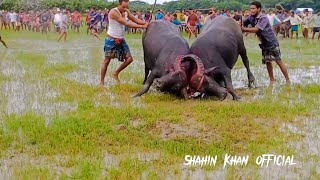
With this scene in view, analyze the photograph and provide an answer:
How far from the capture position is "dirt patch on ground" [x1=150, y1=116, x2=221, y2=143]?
5.63m

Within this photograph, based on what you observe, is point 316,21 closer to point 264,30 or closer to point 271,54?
point 271,54

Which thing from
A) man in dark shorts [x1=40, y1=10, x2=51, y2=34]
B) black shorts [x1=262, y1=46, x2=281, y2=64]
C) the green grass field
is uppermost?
black shorts [x1=262, y1=46, x2=281, y2=64]

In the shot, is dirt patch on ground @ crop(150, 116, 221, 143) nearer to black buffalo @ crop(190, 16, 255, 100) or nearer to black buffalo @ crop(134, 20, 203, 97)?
black buffalo @ crop(134, 20, 203, 97)

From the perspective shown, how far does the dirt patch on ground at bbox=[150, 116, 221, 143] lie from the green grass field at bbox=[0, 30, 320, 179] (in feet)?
0.04

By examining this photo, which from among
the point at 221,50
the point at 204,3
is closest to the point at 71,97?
the point at 221,50

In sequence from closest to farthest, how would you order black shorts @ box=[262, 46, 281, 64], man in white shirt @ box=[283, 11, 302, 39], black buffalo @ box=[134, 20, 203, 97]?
black buffalo @ box=[134, 20, 203, 97]
black shorts @ box=[262, 46, 281, 64]
man in white shirt @ box=[283, 11, 302, 39]

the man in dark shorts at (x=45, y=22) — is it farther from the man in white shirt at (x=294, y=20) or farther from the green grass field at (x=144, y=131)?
the green grass field at (x=144, y=131)

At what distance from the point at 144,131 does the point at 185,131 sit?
47 centimetres

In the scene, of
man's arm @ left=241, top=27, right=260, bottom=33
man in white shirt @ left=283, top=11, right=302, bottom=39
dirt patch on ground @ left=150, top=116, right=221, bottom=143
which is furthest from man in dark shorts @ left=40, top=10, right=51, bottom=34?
dirt patch on ground @ left=150, top=116, right=221, bottom=143

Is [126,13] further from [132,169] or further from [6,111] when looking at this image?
[132,169]

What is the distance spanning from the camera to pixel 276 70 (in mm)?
11477

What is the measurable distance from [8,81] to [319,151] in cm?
665

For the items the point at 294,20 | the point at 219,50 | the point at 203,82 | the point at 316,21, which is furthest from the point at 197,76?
the point at 294,20

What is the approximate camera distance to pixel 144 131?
5887 mm
